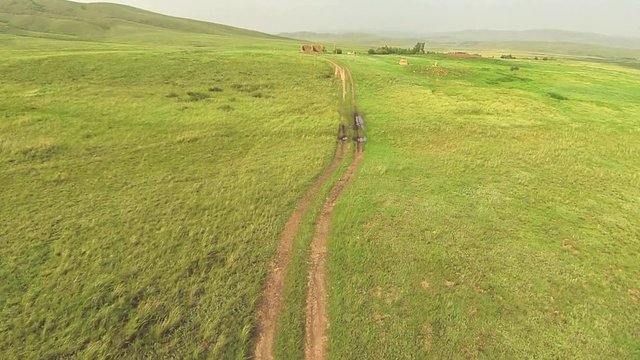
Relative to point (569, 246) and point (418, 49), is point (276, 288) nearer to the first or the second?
point (569, 246)

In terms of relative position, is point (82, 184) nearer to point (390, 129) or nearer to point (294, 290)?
point (294, 290)

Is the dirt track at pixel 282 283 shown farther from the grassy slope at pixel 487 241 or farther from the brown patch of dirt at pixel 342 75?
the brown patch of dirt at pixel 342 75

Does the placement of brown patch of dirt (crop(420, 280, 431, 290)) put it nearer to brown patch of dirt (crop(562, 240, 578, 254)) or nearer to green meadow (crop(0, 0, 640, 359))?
green meadow (crop(0, 0, 640, 359))

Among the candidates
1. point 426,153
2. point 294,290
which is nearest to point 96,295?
point 294,290

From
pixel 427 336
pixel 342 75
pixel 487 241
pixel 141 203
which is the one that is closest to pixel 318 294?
pixel 427 336

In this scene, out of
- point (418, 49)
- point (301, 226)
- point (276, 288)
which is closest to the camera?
point (276, 288)

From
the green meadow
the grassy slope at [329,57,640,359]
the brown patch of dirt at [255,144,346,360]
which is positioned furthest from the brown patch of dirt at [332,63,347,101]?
the brown patch of dirt at [255,144,346,360]
